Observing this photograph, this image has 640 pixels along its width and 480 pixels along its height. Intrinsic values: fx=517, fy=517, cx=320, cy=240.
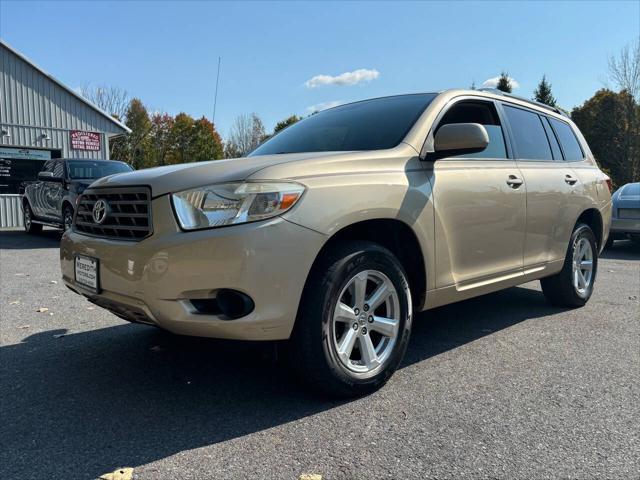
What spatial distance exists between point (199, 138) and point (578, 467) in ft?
154

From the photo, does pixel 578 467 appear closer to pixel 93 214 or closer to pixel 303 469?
pixel 303 469

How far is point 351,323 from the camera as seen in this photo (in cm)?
278

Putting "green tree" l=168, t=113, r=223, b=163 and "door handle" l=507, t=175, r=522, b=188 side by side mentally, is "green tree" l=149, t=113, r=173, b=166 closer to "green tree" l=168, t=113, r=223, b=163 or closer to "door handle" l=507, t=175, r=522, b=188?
"green tree" l=168, t=113, r=223, b=163

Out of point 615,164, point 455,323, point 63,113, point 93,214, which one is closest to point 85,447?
point 93,214

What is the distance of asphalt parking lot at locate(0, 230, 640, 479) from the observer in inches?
85.2

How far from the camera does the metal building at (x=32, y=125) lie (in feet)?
52.8

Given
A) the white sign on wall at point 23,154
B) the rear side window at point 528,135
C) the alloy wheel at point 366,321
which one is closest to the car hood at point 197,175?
the alloy wheel at point 366,321

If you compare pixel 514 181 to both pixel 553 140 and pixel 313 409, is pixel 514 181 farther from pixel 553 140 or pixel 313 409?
pixel 313 409

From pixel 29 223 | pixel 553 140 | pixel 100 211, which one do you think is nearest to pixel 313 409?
pixel 100 211

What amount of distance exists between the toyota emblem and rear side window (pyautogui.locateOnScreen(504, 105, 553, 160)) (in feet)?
10.1

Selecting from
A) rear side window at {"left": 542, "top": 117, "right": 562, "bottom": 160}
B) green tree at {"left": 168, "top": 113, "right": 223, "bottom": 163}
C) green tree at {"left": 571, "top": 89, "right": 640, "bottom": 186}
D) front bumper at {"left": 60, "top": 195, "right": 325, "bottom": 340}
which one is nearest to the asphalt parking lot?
front bumper at {"left": 60, "top": 195, "right": 325, "bottom": 340}

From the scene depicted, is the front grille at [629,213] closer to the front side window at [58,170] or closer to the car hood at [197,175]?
the car hood at [197,175]

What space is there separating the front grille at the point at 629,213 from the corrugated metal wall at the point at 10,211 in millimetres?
16350

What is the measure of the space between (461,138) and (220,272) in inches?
65.2
